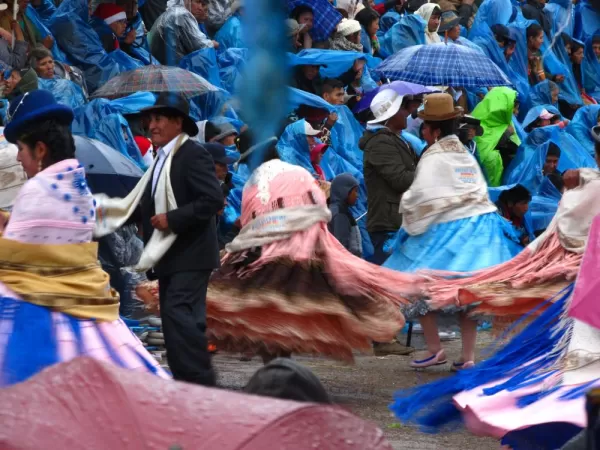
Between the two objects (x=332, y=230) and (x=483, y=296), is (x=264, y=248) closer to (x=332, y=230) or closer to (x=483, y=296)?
(x=483, y=296)

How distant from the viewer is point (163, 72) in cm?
1098

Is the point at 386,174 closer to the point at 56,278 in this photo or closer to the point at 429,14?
the point at 56,278

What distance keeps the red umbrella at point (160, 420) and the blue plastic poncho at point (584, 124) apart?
47.1 ft

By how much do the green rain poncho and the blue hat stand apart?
9.56m

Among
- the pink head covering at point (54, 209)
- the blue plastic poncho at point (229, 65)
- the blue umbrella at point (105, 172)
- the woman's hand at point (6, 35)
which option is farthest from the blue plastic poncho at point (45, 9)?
the pink head covering at point (54, 209)

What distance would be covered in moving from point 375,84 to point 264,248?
22.5ft

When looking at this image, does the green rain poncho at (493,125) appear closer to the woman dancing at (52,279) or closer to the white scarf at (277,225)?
the white scarf at (277,225)

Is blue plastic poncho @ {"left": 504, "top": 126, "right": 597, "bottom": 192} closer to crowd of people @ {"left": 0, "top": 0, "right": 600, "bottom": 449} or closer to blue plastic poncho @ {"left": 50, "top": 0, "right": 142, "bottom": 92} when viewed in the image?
crowd of people @ {"left": 0, "top": 0, "right": 600, "bottom": 449}

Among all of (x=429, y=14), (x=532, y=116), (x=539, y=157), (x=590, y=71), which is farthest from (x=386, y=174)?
(x=590, y=71)

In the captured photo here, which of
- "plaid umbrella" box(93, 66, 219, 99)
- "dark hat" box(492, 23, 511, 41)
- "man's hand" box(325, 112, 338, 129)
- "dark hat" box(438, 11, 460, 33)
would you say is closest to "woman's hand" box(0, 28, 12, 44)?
"plaid umbrella" box(93, 66, 219, 99)

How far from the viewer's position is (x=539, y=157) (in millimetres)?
14625

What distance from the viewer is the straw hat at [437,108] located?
9602 mm

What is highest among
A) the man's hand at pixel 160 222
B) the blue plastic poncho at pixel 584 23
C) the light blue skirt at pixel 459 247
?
the man's hand at pixel 160 222

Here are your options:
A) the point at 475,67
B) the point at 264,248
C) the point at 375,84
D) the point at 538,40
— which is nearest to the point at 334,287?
the point at 264,248
